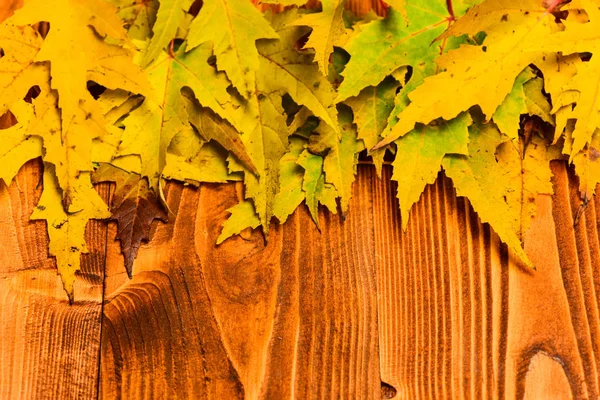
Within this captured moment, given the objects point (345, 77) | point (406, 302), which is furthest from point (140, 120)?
point (406, 302)

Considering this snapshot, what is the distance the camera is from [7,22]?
701 millimetres

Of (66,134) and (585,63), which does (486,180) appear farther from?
(66,134)

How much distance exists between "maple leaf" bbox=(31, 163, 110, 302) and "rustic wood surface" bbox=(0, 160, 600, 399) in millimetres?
27

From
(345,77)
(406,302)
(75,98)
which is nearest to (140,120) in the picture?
(75,98)

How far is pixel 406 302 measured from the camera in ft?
2.50

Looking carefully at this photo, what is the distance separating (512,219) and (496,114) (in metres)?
0.11

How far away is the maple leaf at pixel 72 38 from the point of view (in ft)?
2.27

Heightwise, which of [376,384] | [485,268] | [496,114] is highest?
[496,114]

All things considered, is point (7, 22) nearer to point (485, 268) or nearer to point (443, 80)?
point (443, 80)

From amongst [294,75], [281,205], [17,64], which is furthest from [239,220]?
[17,64]

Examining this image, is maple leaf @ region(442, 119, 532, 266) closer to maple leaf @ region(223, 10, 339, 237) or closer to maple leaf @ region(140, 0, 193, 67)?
maple leaf @ region(223, 10, 339, 237)

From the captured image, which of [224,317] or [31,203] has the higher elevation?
[31,203]

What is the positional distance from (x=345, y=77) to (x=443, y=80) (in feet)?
0.32

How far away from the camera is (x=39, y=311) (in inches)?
29.3
